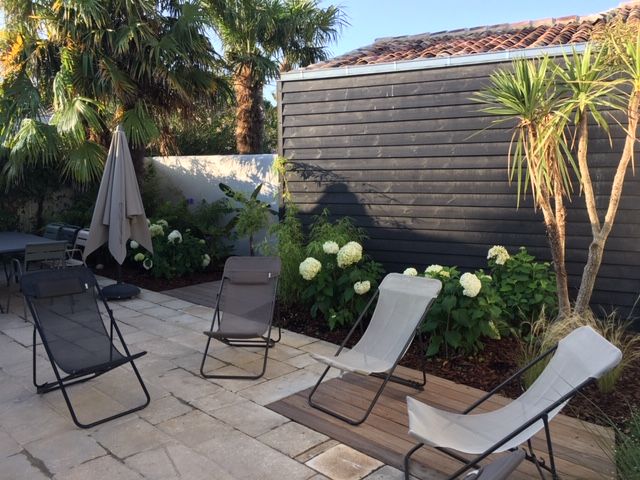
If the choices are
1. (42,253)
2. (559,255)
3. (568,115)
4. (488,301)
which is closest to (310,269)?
(488,301)

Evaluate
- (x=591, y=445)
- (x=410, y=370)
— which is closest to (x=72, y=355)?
(x=410, y=370)

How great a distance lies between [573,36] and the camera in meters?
5.23

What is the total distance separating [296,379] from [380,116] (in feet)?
10.8

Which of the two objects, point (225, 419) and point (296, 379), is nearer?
point (225, 419)

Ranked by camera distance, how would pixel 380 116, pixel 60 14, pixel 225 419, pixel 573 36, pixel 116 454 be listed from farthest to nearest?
pixel 60 14 → pixel 380 116 → pixel 573 36 → pixel 225 419 → pixel 116 454

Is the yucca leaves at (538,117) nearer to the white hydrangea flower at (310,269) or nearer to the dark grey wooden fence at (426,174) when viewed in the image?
the dark grey wooden fence at (426,174)

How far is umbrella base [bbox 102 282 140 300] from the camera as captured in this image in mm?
6398

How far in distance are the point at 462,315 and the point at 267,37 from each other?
8384 millimetres

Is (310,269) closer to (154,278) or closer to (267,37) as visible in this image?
(154,278)

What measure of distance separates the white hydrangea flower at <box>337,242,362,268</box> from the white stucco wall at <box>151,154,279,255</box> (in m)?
3.36

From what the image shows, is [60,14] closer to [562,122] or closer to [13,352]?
[13,352]

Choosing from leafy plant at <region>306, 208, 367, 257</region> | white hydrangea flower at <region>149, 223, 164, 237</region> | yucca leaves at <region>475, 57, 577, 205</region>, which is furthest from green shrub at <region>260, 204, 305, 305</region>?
yucca leaves at <region>475, 57, 577, 205</region>

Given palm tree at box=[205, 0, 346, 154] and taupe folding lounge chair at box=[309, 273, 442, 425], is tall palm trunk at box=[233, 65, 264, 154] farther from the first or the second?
taupe folding lounge chair at box=[309, 273, 442, 425]

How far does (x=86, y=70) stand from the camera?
24.0ft
